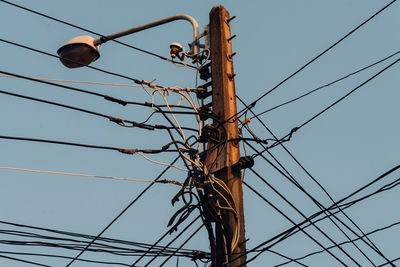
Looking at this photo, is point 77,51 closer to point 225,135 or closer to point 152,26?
point 152,26

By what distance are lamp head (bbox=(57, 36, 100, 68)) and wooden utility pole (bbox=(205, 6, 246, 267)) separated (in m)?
1.68

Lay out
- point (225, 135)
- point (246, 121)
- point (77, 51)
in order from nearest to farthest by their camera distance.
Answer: point (225, 135)
point (77, 51)
point (246, 121)

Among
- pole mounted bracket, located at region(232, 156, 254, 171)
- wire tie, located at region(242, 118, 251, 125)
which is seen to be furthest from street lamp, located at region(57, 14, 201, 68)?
pole mounted bracket, located at region(232, 156, 254, 171)

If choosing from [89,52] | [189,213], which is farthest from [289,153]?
[89,52]

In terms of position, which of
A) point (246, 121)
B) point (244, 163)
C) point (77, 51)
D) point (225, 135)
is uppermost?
point (77, 51)

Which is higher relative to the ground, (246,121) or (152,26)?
(152,26)

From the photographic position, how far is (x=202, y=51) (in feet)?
27.6

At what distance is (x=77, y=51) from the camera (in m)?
7.82

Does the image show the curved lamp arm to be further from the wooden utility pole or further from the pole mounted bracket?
the pole mounted bracket

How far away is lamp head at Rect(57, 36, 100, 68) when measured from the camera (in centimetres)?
780

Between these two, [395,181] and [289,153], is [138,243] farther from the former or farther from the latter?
[395,181]

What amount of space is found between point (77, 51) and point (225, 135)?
2251 millimetres

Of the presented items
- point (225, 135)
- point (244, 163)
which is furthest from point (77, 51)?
point (244, 163)

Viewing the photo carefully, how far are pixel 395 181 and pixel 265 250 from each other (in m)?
1.66
